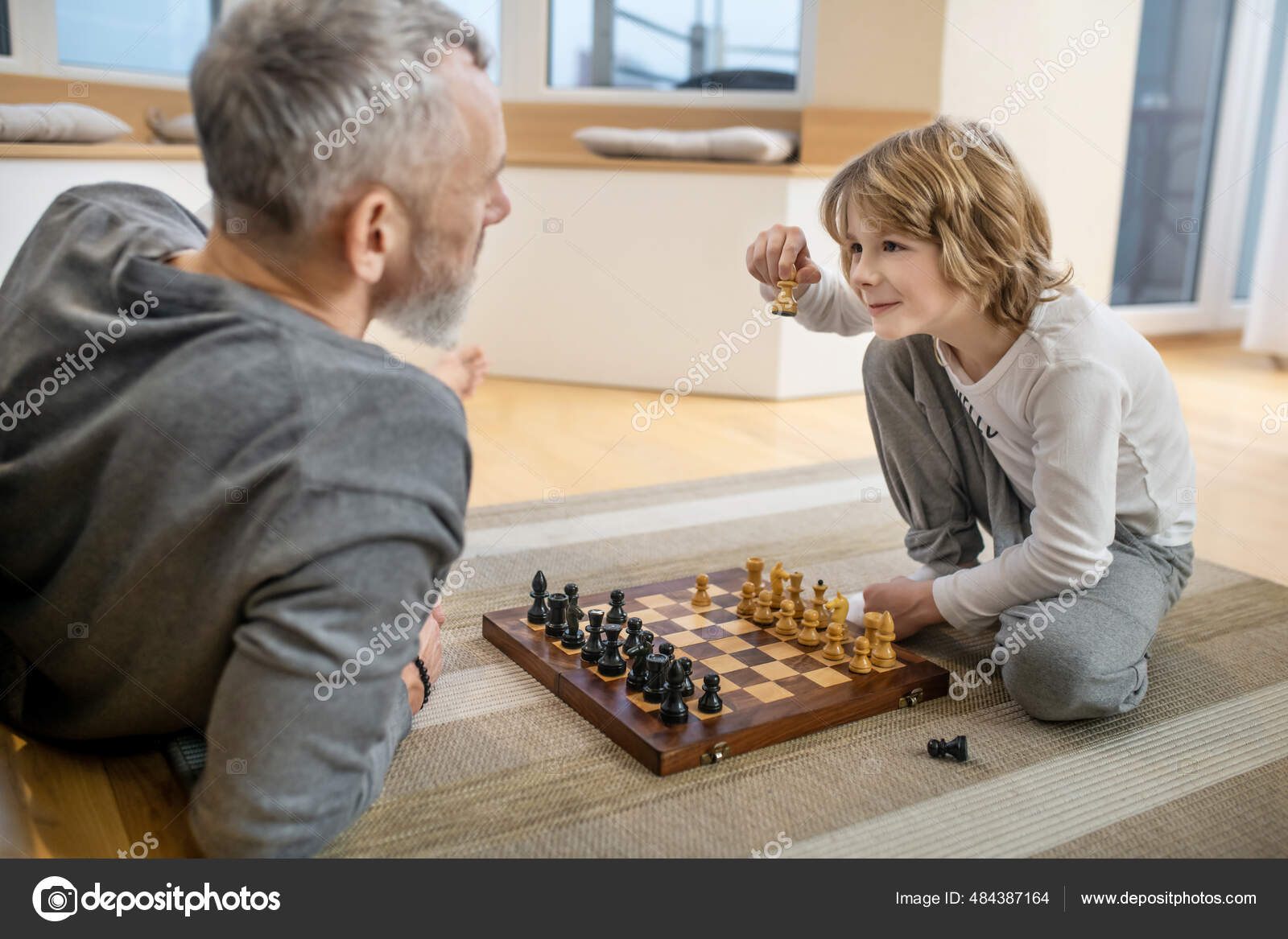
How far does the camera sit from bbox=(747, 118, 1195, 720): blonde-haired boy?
1408 mm

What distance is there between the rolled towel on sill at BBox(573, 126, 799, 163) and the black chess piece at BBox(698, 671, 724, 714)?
2.28 meters

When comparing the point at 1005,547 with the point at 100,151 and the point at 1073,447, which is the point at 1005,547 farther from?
the point at 100,151

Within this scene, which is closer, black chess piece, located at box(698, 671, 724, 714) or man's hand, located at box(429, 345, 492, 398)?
man's hand, located at box(429, 345, 492, 398)

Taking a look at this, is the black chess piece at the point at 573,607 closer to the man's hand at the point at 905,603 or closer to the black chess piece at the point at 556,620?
the black chess piece at the point at 556,620

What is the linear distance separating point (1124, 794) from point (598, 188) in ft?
8.44

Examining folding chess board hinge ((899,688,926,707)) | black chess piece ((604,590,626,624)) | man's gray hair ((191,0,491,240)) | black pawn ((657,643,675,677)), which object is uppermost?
man's gray hair ((191,0,491,240))

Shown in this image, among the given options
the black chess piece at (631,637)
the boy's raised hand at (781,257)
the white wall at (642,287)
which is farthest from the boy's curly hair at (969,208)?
the white wall at (642,287)

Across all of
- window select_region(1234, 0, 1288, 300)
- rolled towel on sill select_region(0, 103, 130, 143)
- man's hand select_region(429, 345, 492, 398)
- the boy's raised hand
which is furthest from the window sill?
window select_region(1234, 0, 1288, 300)

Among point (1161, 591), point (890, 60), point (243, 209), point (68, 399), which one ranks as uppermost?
point (890, 60)

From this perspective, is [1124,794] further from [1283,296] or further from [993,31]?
[1283,296]

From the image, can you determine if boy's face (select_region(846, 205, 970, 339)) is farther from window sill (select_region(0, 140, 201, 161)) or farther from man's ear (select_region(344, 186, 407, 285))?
window sill (select_region(0, 140, 201, 161))

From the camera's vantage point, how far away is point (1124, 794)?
1.27m

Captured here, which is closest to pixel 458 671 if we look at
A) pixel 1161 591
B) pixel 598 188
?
pixel 1161 591

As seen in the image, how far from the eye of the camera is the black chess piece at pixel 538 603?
1.61 m
